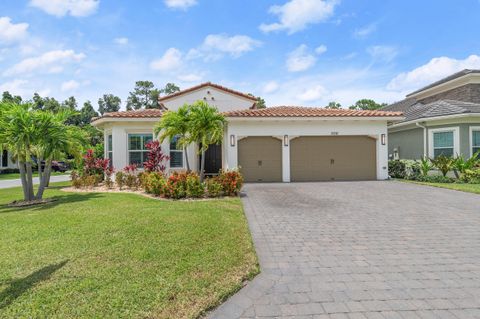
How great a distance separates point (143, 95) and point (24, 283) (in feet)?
162

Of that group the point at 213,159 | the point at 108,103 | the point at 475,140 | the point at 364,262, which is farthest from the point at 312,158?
the point at 108,103

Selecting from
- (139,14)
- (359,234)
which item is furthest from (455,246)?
(139,14)

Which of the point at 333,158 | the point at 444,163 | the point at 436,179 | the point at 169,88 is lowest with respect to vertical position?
the point at 436,179

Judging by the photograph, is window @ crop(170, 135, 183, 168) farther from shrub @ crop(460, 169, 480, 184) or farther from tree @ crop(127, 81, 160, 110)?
tree @ crop(127, 81, 160, 110)

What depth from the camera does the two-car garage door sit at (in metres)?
14.9

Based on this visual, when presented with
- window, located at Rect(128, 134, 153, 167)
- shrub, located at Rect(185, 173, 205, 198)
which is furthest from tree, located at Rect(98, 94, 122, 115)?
shrub, located at Rect(185, 173, 205, 198)

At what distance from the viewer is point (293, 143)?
591 inches

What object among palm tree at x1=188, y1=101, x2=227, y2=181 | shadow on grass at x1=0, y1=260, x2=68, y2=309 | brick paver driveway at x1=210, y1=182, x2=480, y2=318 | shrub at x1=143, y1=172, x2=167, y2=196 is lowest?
brick paver driveway at x1=210, y1=182, x2=480, y2=318

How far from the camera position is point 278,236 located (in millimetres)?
5656

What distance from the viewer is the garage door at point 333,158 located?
15.1 metres

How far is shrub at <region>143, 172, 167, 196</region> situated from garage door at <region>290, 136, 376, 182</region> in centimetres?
754

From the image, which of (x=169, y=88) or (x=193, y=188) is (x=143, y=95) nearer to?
(x=169, y=88)

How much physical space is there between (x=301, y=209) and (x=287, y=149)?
276 inches

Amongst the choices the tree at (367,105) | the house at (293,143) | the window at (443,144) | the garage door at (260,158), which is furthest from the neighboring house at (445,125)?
the tree at (367,105)
